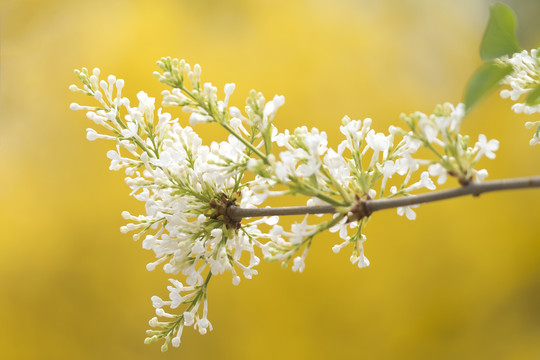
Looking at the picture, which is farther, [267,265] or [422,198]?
[267,265]

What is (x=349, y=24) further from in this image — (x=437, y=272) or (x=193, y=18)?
(x=437, y=272)

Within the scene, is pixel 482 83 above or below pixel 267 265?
above

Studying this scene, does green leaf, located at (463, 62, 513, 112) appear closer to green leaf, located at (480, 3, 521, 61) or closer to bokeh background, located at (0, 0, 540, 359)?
green leaf, located at (480, 3, 521, 61)

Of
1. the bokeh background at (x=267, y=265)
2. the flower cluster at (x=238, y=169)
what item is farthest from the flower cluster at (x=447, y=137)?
the bokeh background at (x=267, y=265)

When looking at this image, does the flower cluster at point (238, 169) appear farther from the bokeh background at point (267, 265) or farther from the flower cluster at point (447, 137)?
the bokeh background at point (267, 265)

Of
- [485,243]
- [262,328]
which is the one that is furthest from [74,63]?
[485,243]

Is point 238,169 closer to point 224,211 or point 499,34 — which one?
point 224,211

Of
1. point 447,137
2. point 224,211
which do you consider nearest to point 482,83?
point 447,137

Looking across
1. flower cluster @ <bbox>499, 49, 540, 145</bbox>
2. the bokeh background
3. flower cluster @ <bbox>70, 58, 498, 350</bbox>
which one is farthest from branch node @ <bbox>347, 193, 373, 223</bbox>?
the bokeh background
